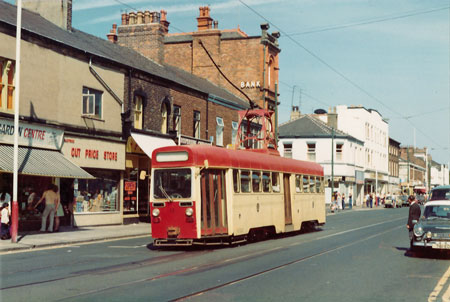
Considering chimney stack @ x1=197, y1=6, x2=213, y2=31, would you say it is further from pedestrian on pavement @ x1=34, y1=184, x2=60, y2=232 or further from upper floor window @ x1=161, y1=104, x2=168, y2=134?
pedestrian on pavement @ x1=34, y1=184, x2=60, y2=232

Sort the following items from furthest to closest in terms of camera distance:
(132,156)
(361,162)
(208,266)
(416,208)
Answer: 1. (361,162)
2. (132,156)
3. (416,208)
4. (208,266)

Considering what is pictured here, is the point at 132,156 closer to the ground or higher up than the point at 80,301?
higher up

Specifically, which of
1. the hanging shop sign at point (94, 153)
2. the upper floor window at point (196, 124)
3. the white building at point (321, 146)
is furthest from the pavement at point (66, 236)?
the white building at point (321, 146)

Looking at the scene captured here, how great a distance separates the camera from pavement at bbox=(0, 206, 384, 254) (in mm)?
17609

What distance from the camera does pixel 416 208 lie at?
1722cm

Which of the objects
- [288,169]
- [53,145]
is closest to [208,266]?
[288,169]

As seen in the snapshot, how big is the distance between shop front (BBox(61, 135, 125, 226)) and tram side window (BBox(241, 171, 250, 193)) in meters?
9.05

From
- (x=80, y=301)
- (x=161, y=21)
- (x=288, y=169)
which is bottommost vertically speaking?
(x=80, y=301)

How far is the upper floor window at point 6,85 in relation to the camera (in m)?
21.7

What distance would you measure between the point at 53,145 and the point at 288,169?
9.34 meters

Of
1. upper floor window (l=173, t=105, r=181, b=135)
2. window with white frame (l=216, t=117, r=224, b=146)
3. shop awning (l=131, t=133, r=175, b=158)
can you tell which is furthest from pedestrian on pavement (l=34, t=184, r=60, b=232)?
window with white frame (l=216, t=117, r=224, b=146)

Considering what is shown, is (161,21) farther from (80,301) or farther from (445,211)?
(80,301)

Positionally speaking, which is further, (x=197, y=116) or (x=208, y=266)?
(x=197, y=116)

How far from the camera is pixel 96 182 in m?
26.8
